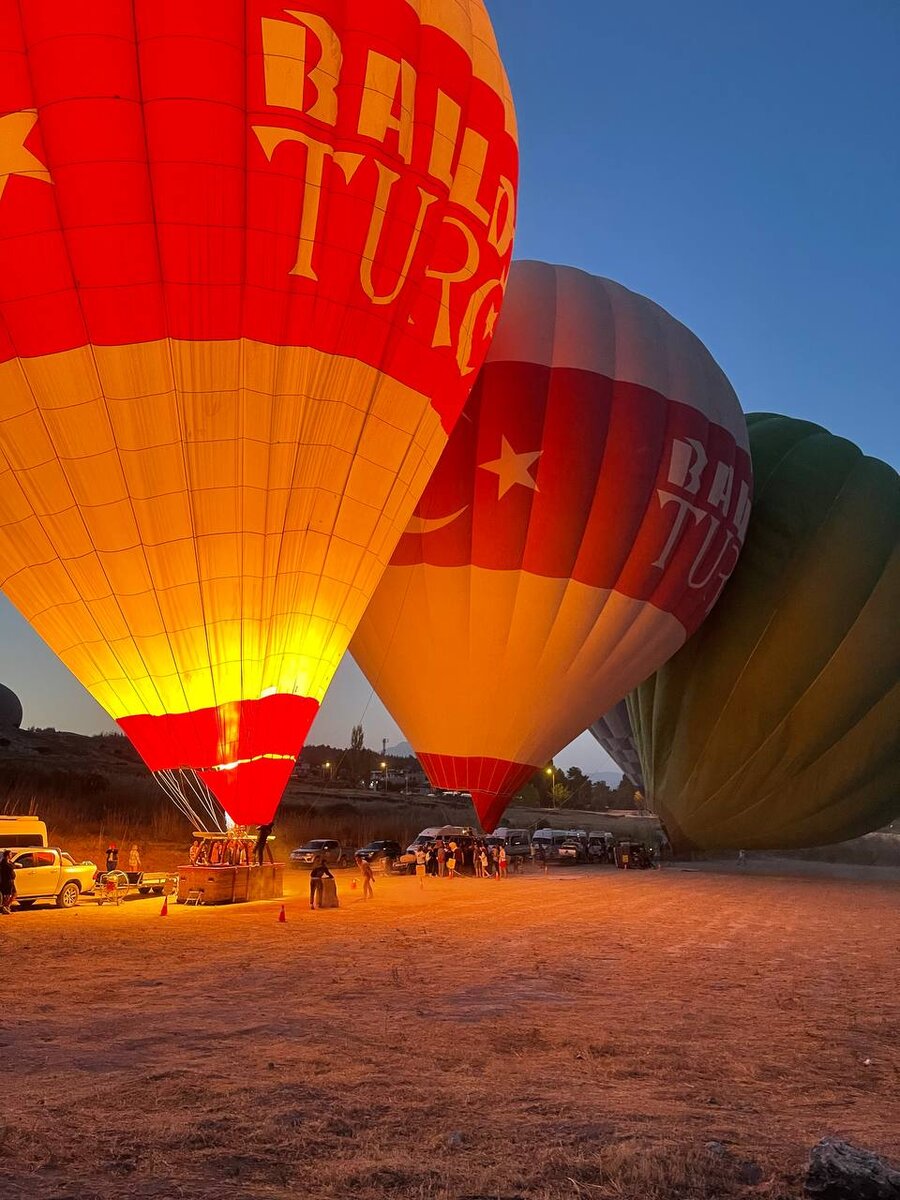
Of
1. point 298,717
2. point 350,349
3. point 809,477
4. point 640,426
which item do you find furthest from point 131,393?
point 809,477

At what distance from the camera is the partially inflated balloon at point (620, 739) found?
89.4 feet

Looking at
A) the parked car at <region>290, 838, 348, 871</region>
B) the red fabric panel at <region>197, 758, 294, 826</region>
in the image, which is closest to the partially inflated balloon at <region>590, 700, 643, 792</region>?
the parked car at <region>290, 838, 348, 871</region>

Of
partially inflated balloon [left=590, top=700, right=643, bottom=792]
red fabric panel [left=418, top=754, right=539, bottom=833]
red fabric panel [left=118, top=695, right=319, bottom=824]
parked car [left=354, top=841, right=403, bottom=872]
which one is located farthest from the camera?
partially inflated balloon [left=590, top=700, right=643, bottom=792]

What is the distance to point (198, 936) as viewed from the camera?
36.1 feet

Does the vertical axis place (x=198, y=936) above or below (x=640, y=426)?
below

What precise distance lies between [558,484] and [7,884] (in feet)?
35.4

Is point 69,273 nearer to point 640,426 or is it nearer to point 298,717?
point 298,717

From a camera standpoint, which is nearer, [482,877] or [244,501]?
[244,501]

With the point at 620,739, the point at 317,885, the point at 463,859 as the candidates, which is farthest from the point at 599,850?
the point at 317,885

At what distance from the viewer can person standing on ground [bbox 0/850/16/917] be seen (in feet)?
45.0

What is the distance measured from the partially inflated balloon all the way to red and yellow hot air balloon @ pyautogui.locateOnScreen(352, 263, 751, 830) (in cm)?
953

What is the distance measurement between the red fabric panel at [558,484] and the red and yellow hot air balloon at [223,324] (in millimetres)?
3356

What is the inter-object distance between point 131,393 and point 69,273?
1.44 m

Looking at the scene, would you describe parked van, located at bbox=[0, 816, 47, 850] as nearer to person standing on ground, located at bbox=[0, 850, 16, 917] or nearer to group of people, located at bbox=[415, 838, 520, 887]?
person standing on ground, located at bbox=[0, 850, 16, 917]
